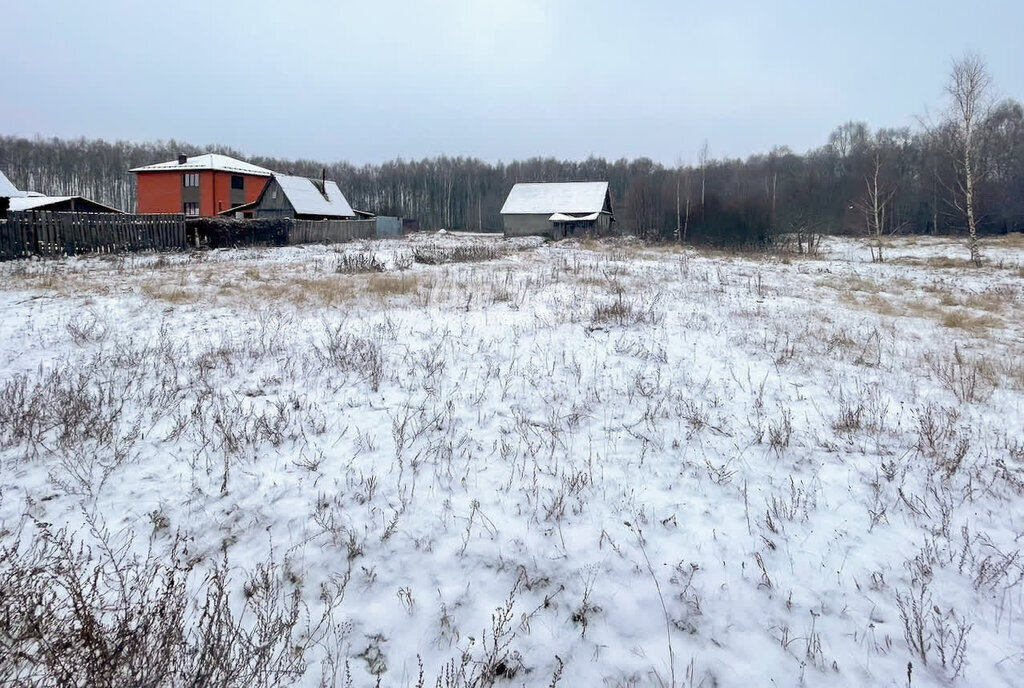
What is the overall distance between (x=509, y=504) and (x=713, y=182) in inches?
2623

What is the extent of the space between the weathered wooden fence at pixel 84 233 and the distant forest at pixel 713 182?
91.4 feet

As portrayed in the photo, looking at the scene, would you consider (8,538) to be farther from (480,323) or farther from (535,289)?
(535,289)

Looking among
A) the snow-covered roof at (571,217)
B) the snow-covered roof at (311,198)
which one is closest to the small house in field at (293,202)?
the snow-covered roof at (311,198)

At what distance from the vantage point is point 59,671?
7.04ft

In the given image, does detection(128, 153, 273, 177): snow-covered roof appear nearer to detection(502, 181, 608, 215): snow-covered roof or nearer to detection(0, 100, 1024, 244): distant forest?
detection(0, 100, 1024, 244): distant forest

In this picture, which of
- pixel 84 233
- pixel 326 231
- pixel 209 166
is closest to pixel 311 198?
pixel 326 231

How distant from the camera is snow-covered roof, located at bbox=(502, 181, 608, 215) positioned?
50.9 m

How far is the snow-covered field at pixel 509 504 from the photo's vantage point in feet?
8.22

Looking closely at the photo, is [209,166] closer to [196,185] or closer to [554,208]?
[196,185]

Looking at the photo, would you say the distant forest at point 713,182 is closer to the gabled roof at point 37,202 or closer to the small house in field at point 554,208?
the small house in field at point 554,208

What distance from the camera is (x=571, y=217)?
49.9 metres

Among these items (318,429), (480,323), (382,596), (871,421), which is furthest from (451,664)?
(480,323)

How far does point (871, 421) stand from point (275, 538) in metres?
5.05

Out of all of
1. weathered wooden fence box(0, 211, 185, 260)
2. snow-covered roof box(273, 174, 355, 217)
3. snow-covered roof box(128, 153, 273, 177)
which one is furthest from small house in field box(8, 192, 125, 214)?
snow-covered roof box(128, 153, 273, 177)
